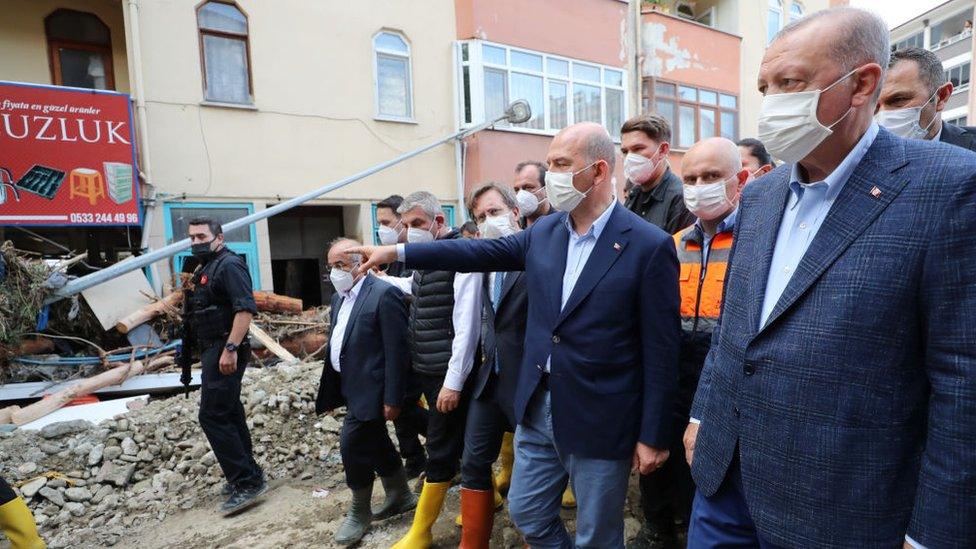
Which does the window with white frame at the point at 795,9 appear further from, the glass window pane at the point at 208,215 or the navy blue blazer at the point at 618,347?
the navy blue blazer at the point at 618,347

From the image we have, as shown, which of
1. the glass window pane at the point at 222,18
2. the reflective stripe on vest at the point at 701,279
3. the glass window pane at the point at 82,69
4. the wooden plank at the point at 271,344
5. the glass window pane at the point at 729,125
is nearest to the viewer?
the reflective stripe on vest at the point at 701,279

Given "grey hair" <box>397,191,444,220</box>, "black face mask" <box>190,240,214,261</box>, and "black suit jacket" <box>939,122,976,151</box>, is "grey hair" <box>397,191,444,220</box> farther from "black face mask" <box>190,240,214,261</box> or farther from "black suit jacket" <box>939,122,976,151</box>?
"black suit jacket" <box>939,122,976,151</box>

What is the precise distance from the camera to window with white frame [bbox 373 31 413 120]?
11094mm

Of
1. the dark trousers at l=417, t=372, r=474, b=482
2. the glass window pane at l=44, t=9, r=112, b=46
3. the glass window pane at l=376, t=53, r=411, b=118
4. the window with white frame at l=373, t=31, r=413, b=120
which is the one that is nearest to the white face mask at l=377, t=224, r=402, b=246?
the dark trousers at l=417, t=372, r=474, b=482

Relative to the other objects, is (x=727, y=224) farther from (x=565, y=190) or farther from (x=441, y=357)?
(x=441, y=357)

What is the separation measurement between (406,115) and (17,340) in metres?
7.67

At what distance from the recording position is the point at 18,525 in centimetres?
359

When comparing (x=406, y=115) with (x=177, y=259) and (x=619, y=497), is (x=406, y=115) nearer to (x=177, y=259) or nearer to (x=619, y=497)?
(x=177, y=259)

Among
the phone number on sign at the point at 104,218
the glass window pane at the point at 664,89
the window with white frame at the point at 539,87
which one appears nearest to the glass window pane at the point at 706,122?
the glass window pane at the point at 664,89

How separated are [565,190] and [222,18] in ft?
32.2

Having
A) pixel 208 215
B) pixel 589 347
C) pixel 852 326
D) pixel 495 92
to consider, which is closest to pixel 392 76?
pixel 495 92

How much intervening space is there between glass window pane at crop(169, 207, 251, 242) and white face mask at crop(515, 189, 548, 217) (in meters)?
7.24

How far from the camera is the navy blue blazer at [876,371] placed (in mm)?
1156

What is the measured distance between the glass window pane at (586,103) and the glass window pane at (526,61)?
1.21 meters
